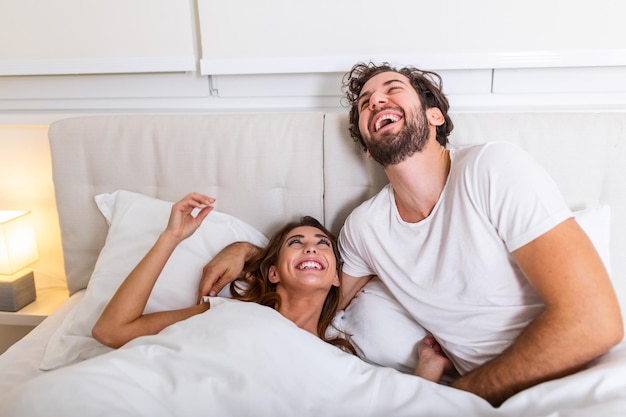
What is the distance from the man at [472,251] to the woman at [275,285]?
2.2 inches

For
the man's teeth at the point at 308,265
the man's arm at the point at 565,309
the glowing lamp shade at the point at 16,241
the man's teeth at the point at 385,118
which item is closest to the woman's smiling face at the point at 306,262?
the man's teeth at the point at 308,265

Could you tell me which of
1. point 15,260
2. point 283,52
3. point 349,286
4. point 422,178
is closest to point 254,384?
point 349,286

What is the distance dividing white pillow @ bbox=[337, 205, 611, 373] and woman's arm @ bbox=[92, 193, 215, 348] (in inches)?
16.7

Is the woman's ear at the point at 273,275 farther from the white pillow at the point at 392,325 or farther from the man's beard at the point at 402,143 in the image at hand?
the man's beard at the point at 402,143

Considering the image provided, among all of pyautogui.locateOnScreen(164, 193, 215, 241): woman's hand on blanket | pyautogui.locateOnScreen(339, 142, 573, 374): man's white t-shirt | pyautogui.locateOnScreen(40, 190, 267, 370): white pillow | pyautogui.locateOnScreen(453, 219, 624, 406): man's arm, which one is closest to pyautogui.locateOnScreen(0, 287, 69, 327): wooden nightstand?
pyautogui.locateOnScreen(40, 190, 267, 370): white pillow

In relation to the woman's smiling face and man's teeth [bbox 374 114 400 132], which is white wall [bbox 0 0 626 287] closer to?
man's teeth [bbox 374 114 400 132]

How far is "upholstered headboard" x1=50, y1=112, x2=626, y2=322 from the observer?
5.09ft

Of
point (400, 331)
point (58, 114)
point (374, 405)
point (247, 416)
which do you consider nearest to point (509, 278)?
point (400, 331)

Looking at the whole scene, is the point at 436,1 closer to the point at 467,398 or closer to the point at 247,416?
the point at 467,398

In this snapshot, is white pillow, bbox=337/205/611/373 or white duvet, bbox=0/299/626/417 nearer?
white duvet, bbox=0/299/626/417

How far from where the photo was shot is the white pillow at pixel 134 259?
154 centimetres

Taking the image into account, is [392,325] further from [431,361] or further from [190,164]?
[190,164]

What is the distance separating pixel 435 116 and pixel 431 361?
25.9 inches

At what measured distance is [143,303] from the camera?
4.79ft
